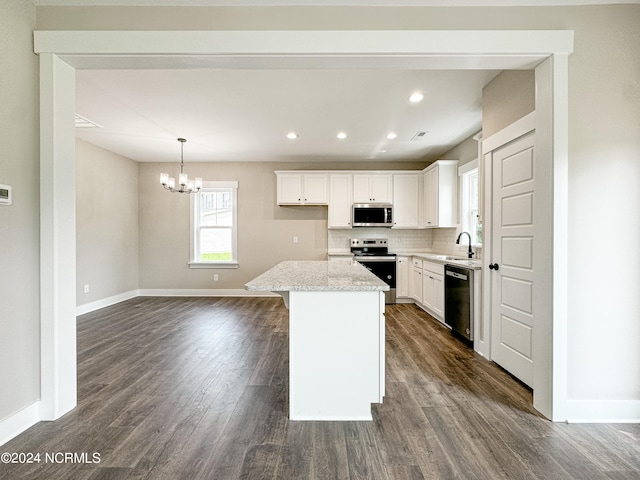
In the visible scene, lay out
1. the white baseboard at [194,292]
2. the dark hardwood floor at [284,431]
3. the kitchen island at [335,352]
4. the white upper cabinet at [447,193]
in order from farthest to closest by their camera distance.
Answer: the white baseboard at [194,292] → the white upper cabinet at [447,193] → the kitchen island at [335,352] → the dark hardwood floor at [284,431]

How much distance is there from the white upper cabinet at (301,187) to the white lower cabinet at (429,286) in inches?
Result: 82.1

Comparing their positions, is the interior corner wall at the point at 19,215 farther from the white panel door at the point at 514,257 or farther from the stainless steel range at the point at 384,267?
the stainless steel range at the point at 384,267

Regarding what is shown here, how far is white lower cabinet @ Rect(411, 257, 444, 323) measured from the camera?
421 centimetres

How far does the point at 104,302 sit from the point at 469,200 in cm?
619

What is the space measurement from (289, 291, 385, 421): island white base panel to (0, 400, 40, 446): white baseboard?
1595 millimetres

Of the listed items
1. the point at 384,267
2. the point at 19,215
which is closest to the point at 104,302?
the point at 19,215

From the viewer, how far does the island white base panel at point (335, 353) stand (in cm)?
194

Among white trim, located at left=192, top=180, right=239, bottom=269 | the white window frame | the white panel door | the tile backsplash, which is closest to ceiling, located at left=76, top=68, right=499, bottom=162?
the white window frame

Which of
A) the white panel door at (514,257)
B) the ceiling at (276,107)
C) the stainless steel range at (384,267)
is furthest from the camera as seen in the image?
the stainless steel range at (384,267)

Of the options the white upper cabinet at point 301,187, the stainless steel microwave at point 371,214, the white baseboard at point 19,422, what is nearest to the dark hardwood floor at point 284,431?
the white baseboard at point 19,422

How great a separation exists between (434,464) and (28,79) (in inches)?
127

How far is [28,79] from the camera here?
1.93 m

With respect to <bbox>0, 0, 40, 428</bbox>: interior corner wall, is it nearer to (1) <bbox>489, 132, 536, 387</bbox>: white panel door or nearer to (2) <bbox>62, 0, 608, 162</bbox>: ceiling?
(2) <bbox>62, 0, 608, 162</bbox>: ceiling

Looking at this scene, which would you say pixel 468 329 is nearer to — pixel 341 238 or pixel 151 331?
pixel 341 238
